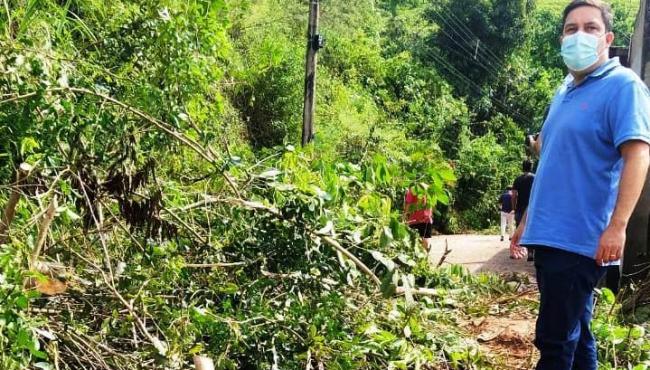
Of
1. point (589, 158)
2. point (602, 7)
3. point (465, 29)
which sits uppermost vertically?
point (465, 29)

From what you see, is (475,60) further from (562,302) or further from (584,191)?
(562,302)

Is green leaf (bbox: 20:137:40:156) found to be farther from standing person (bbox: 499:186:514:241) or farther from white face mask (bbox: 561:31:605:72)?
standing person (bbox: 499:186:514:241)

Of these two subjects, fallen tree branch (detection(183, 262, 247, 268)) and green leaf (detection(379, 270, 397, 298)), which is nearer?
green leaf (detection(379, 270, 397, 298))

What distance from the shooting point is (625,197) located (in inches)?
97.3

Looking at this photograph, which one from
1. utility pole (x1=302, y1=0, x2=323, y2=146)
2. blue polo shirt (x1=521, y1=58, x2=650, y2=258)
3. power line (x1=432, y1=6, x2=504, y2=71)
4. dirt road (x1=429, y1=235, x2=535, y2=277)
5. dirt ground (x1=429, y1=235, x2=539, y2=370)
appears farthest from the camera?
power line (x1=432, y1=6, x2=504, y2=71)

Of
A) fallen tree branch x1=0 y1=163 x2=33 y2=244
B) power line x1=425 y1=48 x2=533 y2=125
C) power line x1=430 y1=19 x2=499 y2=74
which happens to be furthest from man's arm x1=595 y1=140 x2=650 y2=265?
power line x1=425 y1=48 x2=533 y2=125

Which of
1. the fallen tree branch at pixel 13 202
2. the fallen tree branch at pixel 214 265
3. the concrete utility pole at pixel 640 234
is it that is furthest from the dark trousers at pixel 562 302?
the concrete utility pole at pixel 640 234

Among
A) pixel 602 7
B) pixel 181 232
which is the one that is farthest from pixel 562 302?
pixel 181 232

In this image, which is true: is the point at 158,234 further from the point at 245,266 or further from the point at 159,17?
the point at 159,17

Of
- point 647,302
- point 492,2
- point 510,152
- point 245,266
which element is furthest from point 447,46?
point 245,266

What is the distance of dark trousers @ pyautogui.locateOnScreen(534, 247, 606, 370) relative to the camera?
2.56 m

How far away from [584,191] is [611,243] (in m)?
0.23

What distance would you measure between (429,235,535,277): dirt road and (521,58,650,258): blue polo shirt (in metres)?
5.29

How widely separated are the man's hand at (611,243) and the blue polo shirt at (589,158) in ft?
0.19
